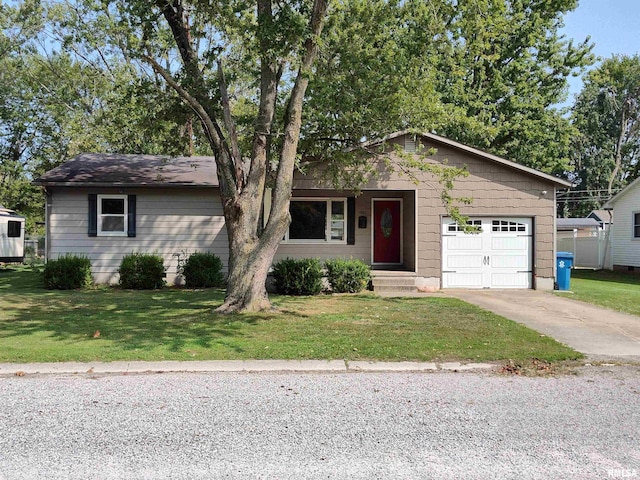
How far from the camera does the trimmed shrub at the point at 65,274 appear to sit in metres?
14.4

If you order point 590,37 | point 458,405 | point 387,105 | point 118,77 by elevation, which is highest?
point 590,37

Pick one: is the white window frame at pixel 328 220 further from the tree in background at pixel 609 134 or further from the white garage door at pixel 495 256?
the tree in background at pixel 609 134

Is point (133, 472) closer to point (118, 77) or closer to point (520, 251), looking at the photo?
point (118, 77)

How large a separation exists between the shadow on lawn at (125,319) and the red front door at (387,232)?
5.84m

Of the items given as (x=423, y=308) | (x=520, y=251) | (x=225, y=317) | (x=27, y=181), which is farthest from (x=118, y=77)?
(x=27, y=181)

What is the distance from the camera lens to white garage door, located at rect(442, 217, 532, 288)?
50.6 ft

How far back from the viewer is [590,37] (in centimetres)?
2802

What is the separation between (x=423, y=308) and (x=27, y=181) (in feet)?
105

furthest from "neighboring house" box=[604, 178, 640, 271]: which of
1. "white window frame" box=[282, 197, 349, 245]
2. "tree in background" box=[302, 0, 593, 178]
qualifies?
"white window frame" box=[282, 197, 349, 245]

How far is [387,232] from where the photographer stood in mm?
17078

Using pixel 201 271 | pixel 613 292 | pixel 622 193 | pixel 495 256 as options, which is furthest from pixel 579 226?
pixel 201 271

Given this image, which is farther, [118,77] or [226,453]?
[118,77]

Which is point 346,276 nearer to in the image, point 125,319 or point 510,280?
point 510,280

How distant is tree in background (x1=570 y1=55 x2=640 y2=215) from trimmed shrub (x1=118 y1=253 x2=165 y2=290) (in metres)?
44.9
